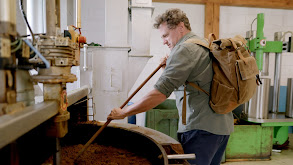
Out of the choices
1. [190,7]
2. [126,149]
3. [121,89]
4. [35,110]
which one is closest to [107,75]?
[121,89]

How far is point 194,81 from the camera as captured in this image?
1519mm

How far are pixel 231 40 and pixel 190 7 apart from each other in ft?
9.72

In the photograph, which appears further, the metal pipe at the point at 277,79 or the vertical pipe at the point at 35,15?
the metal pipe at the point at 277,79

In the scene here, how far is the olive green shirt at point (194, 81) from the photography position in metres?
1.45

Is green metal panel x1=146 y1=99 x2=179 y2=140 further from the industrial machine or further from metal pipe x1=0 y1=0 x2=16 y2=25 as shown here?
metal pipe x1=0 y1=0 x2=16 y2=25

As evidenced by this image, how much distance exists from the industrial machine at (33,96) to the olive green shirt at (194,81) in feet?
0.91

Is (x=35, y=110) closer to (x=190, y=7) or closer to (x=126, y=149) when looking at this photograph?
(x=126, y=149)

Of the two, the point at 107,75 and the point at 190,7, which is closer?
the point at 107,75

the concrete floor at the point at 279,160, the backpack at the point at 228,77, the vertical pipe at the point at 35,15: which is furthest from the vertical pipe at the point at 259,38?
the vertical pipe at the point at 35,15

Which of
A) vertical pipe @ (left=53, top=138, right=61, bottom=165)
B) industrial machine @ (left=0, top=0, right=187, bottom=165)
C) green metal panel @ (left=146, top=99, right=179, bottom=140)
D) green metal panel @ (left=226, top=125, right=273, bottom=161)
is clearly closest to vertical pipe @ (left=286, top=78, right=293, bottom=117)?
green metal panel @ (left=226, top=125, right=273, bottom=161)

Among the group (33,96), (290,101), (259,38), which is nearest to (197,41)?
(33,96)

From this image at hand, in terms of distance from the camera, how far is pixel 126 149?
1557 millimetres

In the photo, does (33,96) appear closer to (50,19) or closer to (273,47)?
(50,19)

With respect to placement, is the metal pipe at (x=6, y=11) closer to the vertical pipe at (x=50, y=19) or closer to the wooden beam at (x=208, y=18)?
the vertical pipe at (x=50, y=19)
